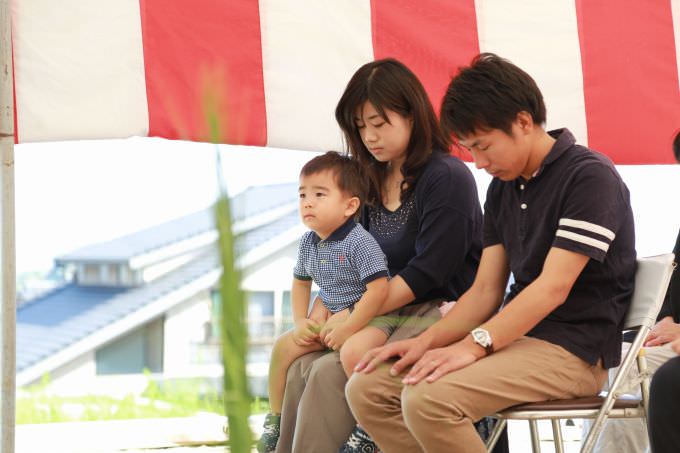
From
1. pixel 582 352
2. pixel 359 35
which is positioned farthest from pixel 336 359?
pixel 359 35

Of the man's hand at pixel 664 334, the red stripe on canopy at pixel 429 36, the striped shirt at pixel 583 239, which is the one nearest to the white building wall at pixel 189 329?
the striped shirt at pixel 583 239

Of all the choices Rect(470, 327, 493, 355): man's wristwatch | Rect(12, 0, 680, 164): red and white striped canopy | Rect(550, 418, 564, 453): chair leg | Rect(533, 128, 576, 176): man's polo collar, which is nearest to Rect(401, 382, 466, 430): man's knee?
Rect(470, 327, 493, 355): man's wristwatch

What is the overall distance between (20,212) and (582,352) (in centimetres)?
110

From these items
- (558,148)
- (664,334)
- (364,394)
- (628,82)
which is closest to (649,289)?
(558,148)

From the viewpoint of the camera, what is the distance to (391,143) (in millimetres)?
1771

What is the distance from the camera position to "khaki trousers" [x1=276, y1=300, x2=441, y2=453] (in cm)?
163

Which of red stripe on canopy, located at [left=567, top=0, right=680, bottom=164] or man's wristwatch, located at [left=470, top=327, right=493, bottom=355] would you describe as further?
red stripe on canopy, located at [left=567, top=0, right=680, bottom=164]

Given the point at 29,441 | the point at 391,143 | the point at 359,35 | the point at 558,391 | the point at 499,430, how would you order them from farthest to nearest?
the point at 29,441
the point at 359,35
the point at 391,143
the point at 499,430
the point at 558,391

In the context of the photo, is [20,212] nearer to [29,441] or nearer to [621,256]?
[621,256]

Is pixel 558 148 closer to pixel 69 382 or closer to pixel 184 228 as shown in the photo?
pixel 69 382

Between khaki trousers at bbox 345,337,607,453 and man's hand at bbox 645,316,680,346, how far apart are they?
0.36 m

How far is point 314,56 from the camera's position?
2023 mm

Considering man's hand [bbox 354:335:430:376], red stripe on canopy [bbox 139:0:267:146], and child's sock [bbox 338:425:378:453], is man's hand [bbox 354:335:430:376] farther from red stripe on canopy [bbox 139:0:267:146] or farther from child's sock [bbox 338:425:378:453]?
red stripe on canopy [bbox 139:0:267:146]

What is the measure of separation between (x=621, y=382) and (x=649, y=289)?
0.17 metres
